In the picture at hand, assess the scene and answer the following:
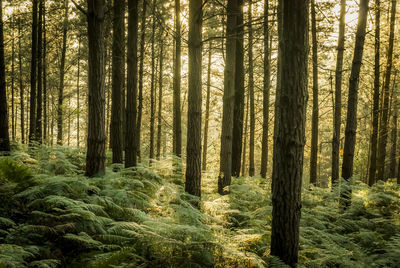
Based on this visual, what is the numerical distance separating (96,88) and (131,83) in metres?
1.71

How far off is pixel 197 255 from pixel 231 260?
1.45 ft

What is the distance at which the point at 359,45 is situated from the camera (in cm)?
757

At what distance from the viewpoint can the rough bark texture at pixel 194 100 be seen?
5.91m

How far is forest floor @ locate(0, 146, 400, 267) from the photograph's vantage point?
11.0ft

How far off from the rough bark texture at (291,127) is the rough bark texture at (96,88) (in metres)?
4.03

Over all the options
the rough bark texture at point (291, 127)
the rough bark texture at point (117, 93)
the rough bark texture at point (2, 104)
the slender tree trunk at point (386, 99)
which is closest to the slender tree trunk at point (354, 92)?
the slender tree trunk at point (386, 99)

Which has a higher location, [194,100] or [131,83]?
[131,83]

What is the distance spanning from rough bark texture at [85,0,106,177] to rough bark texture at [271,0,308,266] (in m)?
4.03

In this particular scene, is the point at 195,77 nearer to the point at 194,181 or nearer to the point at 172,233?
the point at 194,181

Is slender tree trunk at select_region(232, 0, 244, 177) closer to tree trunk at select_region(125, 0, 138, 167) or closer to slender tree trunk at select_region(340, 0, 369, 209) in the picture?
slender tree trunk at select_region(340, 0, 369, 209)

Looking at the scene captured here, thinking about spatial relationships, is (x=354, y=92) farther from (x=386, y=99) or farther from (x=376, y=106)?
(x=386, y=99)

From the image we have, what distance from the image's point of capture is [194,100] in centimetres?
615

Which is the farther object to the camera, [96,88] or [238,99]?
[238,99]


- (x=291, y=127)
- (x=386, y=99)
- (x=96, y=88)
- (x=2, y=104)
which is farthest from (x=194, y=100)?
(x=386, y=99)
